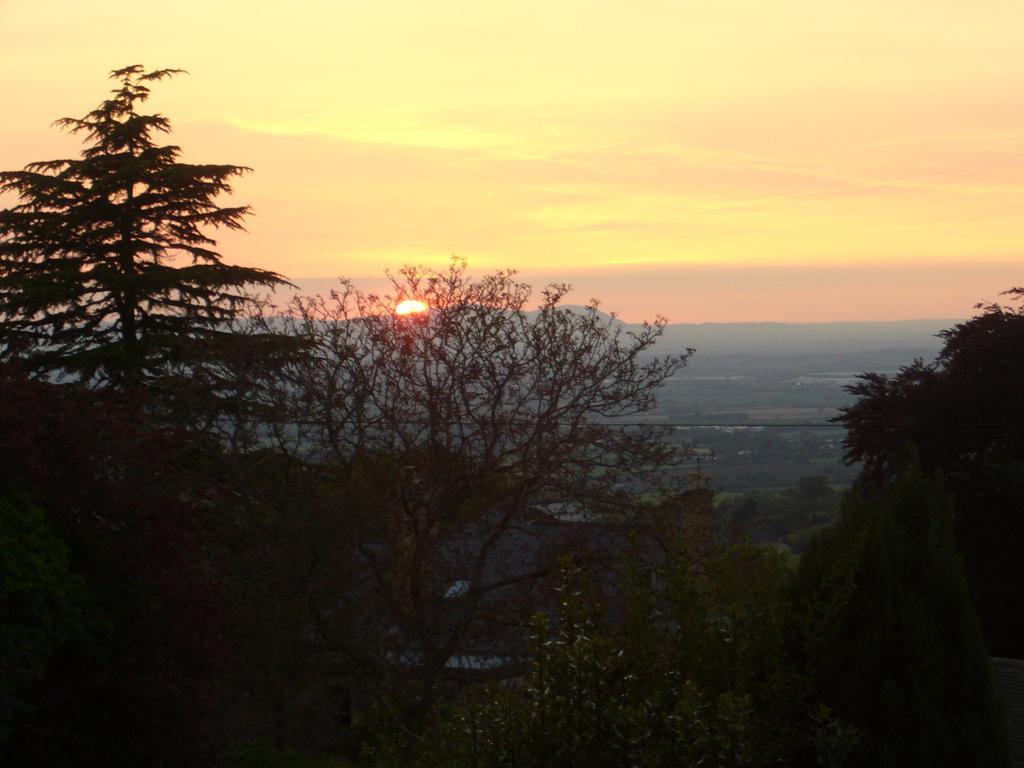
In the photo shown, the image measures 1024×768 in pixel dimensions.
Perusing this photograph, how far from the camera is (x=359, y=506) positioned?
55.7ft

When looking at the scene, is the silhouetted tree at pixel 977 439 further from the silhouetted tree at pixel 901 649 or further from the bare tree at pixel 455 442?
the silhouetted tree at pixel 901 649

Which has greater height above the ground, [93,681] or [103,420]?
[103,420]

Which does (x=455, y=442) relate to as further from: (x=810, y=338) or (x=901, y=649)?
(x=810, y=338)

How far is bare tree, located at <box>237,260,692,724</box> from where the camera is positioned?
17.1 m

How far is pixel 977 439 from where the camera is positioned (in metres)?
24.2

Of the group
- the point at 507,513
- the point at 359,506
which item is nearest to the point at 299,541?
the point at 359,506

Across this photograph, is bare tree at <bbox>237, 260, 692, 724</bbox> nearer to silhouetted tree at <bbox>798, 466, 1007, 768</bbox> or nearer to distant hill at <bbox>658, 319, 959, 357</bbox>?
silhouetted tree at <bbox>798, 466, 1007, 768</bbox>

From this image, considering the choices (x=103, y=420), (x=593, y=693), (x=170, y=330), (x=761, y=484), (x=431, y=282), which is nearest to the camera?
(x=593, y=693)

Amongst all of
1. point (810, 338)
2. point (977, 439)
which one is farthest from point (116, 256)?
point (810, 338)

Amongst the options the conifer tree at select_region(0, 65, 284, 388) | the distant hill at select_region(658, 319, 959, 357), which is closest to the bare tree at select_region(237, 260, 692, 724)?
the conifer tree at select_region(0, 65, 284, 388)

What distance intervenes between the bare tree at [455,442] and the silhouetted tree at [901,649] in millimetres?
9826

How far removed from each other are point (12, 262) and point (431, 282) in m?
8.89

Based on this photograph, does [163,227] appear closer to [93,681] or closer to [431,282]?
[431,282]

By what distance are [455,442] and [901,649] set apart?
36.1ft
